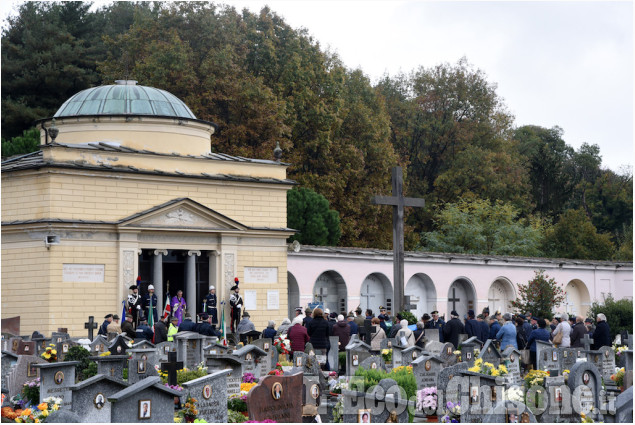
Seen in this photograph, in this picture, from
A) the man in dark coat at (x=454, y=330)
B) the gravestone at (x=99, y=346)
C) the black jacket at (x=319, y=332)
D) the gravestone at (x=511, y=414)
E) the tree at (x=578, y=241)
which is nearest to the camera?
the gravestone at (x=511, y=414)

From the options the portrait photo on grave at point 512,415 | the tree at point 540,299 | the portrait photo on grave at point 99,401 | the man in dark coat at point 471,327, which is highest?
the tree at point 540,299

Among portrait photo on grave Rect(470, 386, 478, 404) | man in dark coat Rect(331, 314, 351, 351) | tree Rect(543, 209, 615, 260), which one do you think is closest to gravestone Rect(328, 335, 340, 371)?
man in dark coat Rect(331, 314, 351, 351)

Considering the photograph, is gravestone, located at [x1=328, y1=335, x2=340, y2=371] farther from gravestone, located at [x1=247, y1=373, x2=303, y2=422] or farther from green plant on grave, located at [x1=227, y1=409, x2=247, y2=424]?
gravestone, located at [x1=247, y1=373, x2=303, y2=422]

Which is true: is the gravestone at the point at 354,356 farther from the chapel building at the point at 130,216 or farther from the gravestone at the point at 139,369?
the chapel building at the point at 130,216

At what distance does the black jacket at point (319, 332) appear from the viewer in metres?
22.3

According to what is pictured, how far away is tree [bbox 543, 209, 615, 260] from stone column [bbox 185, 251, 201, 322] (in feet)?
78.9

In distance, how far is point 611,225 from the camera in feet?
231

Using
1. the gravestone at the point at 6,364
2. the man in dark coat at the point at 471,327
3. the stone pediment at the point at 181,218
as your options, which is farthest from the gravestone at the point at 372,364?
the stone pediment at the point at 181,218

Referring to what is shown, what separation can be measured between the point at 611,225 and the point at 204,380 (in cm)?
6147

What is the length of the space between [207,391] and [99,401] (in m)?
1.33

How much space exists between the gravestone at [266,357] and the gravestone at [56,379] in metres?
4.13

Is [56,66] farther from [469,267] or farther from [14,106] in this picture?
[469,267]

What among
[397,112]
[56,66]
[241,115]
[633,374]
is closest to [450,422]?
[633,374]

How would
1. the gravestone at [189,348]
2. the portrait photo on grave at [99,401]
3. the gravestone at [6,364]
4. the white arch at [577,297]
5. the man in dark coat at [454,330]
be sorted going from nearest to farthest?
1. the portrait photo on grave at [99,401]
2. the gravestone at [6,364]
3. the gravestone at [189,348]
4. the man in dark coat at [454,330]
5. the white arch at [577,297]
